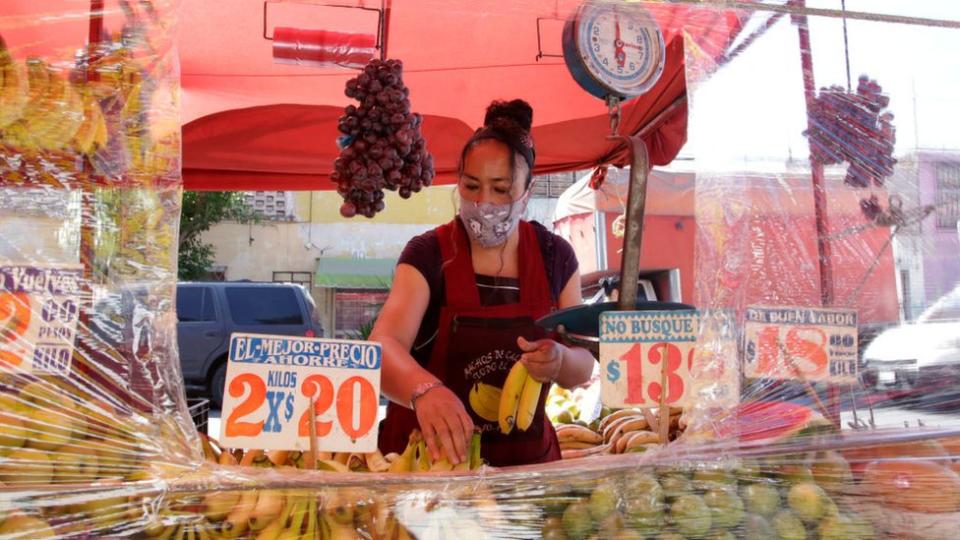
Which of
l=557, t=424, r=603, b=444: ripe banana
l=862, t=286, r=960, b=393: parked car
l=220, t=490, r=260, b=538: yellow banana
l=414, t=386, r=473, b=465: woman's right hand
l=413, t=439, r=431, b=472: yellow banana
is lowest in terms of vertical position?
l=557, t=424, r=603, b=444: ripe banana

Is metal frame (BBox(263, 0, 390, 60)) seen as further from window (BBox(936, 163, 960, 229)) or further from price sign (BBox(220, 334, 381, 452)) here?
window (BBox(936, 163, 960, 229))

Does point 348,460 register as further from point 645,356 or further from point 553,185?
point 553,185

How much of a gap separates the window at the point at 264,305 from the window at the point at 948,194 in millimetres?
6577

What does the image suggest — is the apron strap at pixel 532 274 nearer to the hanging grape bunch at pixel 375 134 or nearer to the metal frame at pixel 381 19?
the hanging grape bunch at pixel 375 134

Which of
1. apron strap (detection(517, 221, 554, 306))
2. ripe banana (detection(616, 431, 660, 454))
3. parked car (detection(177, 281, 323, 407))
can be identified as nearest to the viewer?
ripe banana (detection(616, 431, 660, 454))

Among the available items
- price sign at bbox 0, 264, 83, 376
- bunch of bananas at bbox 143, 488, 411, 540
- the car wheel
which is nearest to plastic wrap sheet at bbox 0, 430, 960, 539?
bunch of bananas at bbox 143, 488, 411, 540

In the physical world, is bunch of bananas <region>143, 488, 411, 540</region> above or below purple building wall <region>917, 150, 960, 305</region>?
below

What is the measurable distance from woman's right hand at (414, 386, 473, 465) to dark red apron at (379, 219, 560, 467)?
45cm

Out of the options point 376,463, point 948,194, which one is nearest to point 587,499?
point 376,463

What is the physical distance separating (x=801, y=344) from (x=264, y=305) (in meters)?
6.80

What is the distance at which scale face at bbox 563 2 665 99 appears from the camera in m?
1.89

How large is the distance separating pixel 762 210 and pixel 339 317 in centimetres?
1006

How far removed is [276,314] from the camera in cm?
764

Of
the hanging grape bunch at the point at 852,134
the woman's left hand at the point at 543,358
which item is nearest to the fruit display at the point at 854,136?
the hanging grape bunch at the point at 852,134
